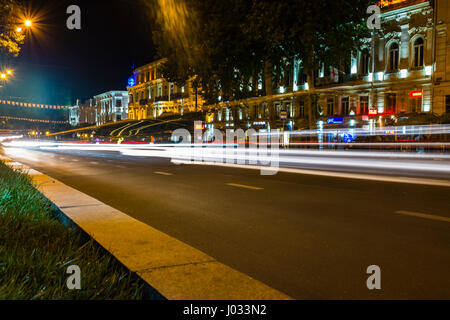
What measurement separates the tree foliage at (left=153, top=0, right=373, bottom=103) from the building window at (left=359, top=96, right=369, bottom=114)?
6.26m

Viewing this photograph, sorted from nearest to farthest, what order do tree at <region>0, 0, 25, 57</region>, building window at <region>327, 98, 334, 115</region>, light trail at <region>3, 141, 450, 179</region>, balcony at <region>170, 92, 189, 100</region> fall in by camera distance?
tree at <region>0, 0, 25, 57</region> → light trail at <region>3, 141, 450, 179</region> → building window at <region>327, 98, 334, 115</region> → balcony at <region>170, 92, 189, 100</region>

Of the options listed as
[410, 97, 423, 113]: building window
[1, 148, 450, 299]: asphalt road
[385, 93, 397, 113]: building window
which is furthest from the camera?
[385, 93, 397, 113]: building window

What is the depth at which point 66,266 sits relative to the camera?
3715 mm

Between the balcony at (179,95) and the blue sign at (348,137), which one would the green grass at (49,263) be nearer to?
the blue sign at (348,137)

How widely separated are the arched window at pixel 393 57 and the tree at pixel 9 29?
32923 mm

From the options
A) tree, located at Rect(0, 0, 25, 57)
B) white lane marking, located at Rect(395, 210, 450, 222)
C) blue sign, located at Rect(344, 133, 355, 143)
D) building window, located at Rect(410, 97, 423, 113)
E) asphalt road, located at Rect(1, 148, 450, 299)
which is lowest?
asphalt road, located at Rect(1, 148, 450, 299)

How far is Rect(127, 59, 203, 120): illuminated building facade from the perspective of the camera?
288ft

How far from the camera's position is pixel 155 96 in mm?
101438

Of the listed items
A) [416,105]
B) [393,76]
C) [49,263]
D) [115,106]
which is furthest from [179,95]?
[49,263]

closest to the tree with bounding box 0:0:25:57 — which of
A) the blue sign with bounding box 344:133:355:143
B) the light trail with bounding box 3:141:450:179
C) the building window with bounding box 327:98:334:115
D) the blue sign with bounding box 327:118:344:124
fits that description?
the light trail with bounding box 3:141:450:179

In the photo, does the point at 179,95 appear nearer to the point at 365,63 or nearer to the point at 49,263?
the point at 365,63

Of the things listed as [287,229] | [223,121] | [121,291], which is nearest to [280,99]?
[223,121]

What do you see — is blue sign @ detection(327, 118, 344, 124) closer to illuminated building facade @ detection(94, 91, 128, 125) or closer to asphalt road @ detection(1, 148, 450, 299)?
asphalt road @ detection(1, 148, 450, 299)

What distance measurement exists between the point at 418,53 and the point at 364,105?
673 centimetres
